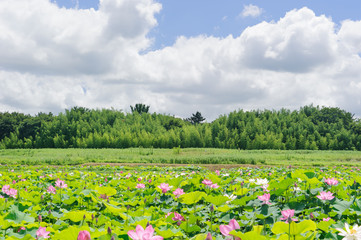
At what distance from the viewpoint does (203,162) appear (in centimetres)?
1855

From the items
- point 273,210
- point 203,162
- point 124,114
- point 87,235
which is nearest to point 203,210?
point 273,210

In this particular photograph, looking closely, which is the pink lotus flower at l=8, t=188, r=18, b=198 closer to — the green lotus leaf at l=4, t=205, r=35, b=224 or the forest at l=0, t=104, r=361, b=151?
the green lotus leaf at l=4, t=205, r=35, b=224

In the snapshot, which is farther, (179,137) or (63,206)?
(179,137)

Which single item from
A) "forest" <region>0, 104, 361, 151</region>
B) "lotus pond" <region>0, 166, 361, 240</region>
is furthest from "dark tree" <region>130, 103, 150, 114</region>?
"lotus pond" <region>0, 166, 361, 240</region>

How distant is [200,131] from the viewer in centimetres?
3462

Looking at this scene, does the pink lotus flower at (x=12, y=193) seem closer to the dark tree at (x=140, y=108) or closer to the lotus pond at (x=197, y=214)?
the lotus pond at (x=197, y=214)

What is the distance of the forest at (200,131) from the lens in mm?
33031

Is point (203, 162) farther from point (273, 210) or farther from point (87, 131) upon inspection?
point (87, 131)

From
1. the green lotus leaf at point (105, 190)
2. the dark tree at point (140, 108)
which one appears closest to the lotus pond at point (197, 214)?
the green lotus leaf at point (105, 190)

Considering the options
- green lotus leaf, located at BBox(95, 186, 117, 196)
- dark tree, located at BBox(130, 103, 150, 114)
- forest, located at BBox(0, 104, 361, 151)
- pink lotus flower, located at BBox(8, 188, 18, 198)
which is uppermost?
dark tree, located at BBox(130, 103, 150, 114)

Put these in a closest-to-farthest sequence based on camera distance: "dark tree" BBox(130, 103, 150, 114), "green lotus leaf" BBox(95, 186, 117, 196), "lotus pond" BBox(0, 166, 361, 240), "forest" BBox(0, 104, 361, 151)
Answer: "lotus pond" BBox(0, 166, 361, 240) → "green lotus leaf" BBox(95, 186, 117, 196) → "forest" BBox(0, 104, 361, 151) → "dark tree" BBox(130, 103, 150, 114)

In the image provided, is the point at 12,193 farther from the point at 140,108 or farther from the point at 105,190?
the point at 140,108

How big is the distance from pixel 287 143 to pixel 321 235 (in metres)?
32.2

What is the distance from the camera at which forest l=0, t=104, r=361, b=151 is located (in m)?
33.0
